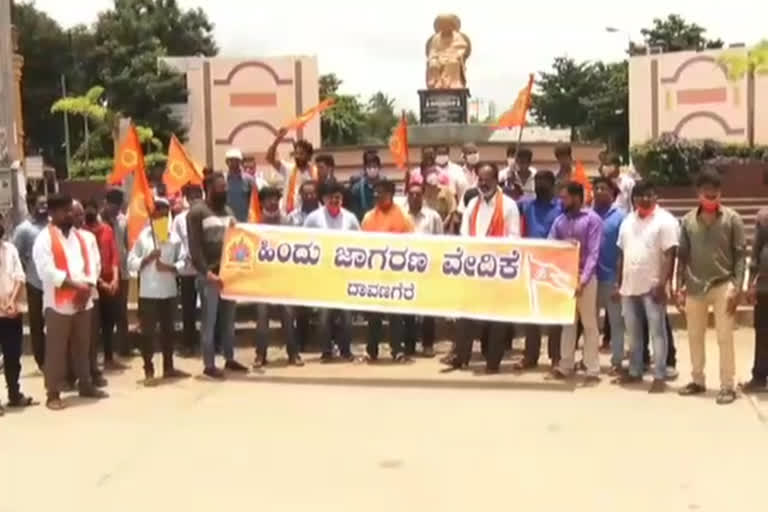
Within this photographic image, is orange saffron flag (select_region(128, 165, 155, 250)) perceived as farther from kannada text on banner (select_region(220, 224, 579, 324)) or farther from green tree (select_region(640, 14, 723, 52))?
green tree (select_region(640, 14, 723, 52))

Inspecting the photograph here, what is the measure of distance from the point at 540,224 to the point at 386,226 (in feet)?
4.77

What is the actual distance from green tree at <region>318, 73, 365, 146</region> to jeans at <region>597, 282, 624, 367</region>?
44.7m

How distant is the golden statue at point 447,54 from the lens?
1079 inches

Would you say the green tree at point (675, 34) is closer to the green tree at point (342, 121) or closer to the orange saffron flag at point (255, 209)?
the green tree at point (342, 121)

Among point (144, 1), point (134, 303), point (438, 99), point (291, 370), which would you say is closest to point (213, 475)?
point (291, 370)

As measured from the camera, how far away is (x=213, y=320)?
404 inches

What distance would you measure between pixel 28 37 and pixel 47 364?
172ft

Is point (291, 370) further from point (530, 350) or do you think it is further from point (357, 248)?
point (530, 350)

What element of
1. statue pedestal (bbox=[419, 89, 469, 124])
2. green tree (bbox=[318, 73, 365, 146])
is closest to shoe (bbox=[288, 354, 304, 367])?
statue pedestal (bbox=[419, 89, 469, 124])

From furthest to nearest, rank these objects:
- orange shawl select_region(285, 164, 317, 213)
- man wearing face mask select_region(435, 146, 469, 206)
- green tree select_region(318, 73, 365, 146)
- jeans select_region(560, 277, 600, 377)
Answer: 1. green tree select_region(318, 73, 365, 146)
2. man wearing face mask select_region(435, 146, 469, 206)
3. orange shawl select_region(285, 164, 317, 213)
4. jeans select_region(560, 277, 600, 377)

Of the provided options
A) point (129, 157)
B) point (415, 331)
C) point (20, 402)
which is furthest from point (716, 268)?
point (20, 402)

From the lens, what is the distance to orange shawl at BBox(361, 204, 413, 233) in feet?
35.0

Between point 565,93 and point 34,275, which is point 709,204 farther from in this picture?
point 565,93

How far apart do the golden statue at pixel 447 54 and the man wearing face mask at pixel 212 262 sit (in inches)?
692
